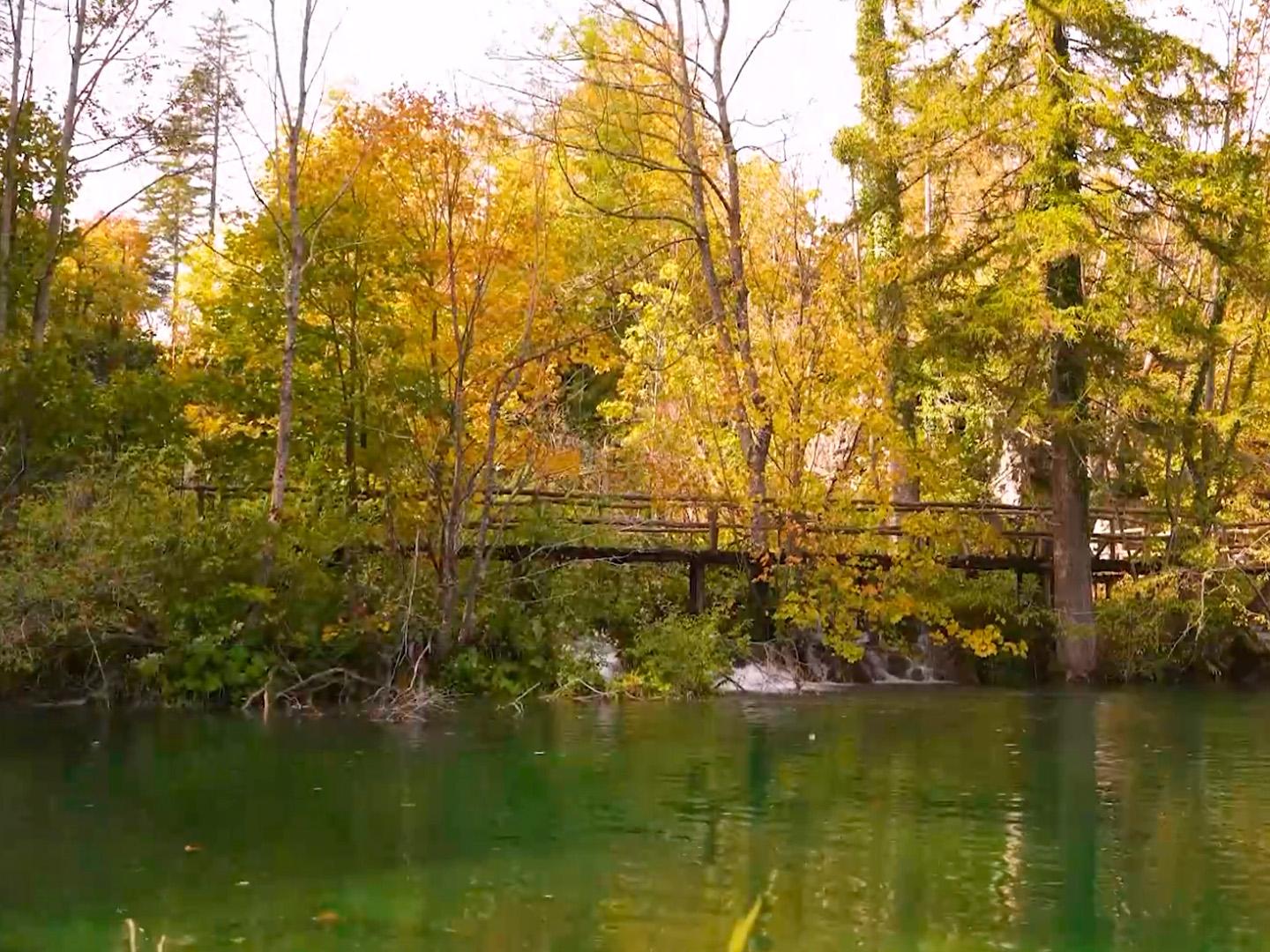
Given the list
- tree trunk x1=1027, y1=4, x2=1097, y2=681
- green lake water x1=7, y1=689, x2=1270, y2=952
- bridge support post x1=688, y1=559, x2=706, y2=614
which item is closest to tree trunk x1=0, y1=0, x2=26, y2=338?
green lake water x1=7, y1=689, x2=1270, y2=952

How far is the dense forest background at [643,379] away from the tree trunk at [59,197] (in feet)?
0.20

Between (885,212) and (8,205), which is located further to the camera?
(885,212)

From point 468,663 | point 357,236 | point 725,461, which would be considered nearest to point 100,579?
point 468,663

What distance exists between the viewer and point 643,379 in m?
25.0

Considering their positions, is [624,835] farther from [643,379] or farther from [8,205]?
[643,379]

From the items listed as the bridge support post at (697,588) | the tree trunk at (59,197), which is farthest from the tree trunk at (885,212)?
the tree trunk at (59,197)

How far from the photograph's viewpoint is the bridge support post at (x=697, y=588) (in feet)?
68.9

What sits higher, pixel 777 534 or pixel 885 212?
pixel 885 212

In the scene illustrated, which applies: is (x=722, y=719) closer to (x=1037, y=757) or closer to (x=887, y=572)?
(x=1037, y=757)

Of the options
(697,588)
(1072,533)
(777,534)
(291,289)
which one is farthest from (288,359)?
(1072,533)

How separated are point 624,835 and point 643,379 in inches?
647

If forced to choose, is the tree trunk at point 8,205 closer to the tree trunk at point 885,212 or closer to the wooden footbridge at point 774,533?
the wooden footbridge at point 774,533

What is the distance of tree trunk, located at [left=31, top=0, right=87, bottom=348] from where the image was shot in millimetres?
18172

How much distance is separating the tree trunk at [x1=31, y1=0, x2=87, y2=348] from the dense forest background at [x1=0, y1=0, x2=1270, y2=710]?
61 mm
